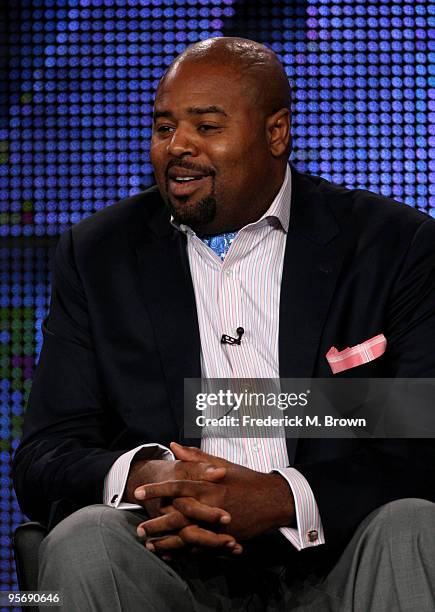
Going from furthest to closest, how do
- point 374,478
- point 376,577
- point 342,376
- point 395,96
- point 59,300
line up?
point 395,96, point 59,300, point 342,376, point 374,478, point 376,577

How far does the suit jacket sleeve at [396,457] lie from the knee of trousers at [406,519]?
0.10m

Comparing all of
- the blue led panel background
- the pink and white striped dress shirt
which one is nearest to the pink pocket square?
the pink and white striped dress shirt

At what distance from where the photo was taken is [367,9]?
2633mm

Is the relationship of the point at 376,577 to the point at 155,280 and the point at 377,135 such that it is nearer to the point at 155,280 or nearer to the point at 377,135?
the point at 155,280

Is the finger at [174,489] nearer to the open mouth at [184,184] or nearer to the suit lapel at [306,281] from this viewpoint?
the suit lapel at [306,281]

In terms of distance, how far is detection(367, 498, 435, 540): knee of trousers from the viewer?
1592mm

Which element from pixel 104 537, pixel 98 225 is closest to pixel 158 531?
pixel 104 537

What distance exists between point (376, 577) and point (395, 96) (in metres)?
1.38

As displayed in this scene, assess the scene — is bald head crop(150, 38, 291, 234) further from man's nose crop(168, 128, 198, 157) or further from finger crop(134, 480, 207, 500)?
finger crop(134, 480, 207, 500)

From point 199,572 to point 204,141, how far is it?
778 mm

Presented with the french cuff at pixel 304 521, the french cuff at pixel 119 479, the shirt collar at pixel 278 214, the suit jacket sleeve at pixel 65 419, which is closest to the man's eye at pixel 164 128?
the shirt collar at pixel 278 214

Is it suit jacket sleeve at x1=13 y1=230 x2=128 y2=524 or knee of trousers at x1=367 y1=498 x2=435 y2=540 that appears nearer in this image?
knee of trousers at x1=367 y1=498 x2=435 y2=540

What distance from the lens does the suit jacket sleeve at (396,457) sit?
1730 mm

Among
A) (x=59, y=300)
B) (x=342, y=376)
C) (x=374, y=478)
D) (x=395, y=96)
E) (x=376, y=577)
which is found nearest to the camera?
(x=376, y=577)
